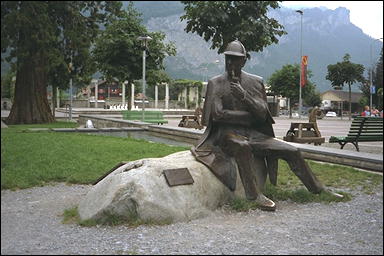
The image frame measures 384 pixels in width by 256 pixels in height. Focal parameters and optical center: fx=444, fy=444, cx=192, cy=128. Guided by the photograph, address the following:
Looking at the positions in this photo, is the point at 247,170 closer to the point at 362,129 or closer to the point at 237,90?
the point at 237,90

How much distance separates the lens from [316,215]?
5371mm

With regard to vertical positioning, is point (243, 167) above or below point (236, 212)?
above

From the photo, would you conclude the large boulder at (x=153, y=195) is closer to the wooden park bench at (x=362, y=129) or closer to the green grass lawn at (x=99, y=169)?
the green grass lawn at (x=99, y=169)

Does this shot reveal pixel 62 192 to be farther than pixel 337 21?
Yes

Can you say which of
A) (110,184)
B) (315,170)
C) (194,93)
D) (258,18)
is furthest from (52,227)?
(194,93)

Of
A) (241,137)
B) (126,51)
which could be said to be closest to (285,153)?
(241,137)

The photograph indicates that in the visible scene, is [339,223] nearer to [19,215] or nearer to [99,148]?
[19,215]

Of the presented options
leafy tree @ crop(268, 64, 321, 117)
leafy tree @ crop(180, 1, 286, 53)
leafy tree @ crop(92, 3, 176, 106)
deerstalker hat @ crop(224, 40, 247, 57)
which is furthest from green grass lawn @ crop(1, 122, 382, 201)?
leafy tree @ crop(268, 64, 321, 117)

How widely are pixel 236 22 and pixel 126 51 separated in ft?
44.1

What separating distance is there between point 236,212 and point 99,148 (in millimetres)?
6398

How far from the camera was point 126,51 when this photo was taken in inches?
1048

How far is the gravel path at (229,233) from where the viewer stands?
3.41 meters

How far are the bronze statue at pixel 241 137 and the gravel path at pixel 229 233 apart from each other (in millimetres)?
424

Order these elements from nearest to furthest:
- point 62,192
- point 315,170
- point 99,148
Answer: point 62,192 < point 315,170 < point 99,148
